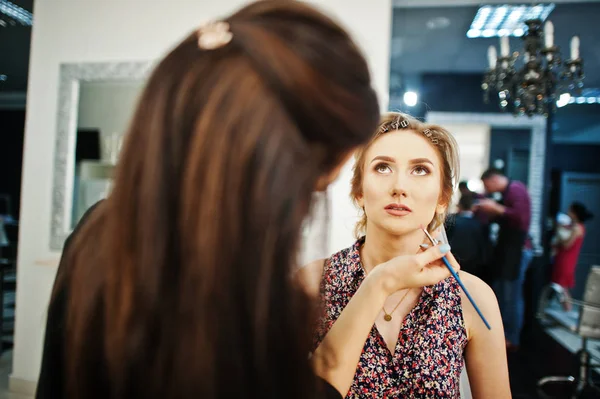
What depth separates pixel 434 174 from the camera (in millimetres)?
918

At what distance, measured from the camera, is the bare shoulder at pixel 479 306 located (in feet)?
2.98

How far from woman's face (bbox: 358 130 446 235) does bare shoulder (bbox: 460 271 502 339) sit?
0.18 metres

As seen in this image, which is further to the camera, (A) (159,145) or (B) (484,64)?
(B) (484,64)

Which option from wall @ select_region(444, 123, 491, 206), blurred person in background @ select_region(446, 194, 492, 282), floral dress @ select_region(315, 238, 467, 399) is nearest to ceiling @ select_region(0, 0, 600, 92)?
wall @ select_region(444, 123, 491, 206)

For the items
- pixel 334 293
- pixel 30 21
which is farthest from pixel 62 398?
pixel 30 21

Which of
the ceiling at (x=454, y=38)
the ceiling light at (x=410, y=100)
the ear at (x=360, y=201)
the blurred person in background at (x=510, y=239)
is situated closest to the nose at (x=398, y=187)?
the ear at (x=360, y=201)

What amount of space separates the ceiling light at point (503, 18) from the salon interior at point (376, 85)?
0.04 ft

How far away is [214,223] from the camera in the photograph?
1.35 feet

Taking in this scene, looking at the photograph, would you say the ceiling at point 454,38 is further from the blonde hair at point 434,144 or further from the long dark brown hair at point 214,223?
the long dark brown hair at point 214,223

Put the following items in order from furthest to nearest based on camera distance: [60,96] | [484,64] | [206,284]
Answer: [484,64], [60,96], [206,284]

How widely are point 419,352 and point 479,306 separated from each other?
18 cm

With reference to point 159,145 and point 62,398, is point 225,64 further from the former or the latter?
point 62,398

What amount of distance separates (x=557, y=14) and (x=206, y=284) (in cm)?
360

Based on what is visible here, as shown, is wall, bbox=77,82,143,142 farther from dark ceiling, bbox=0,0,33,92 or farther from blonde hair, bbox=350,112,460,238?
blonde hair, bbox=350,112,460,238
